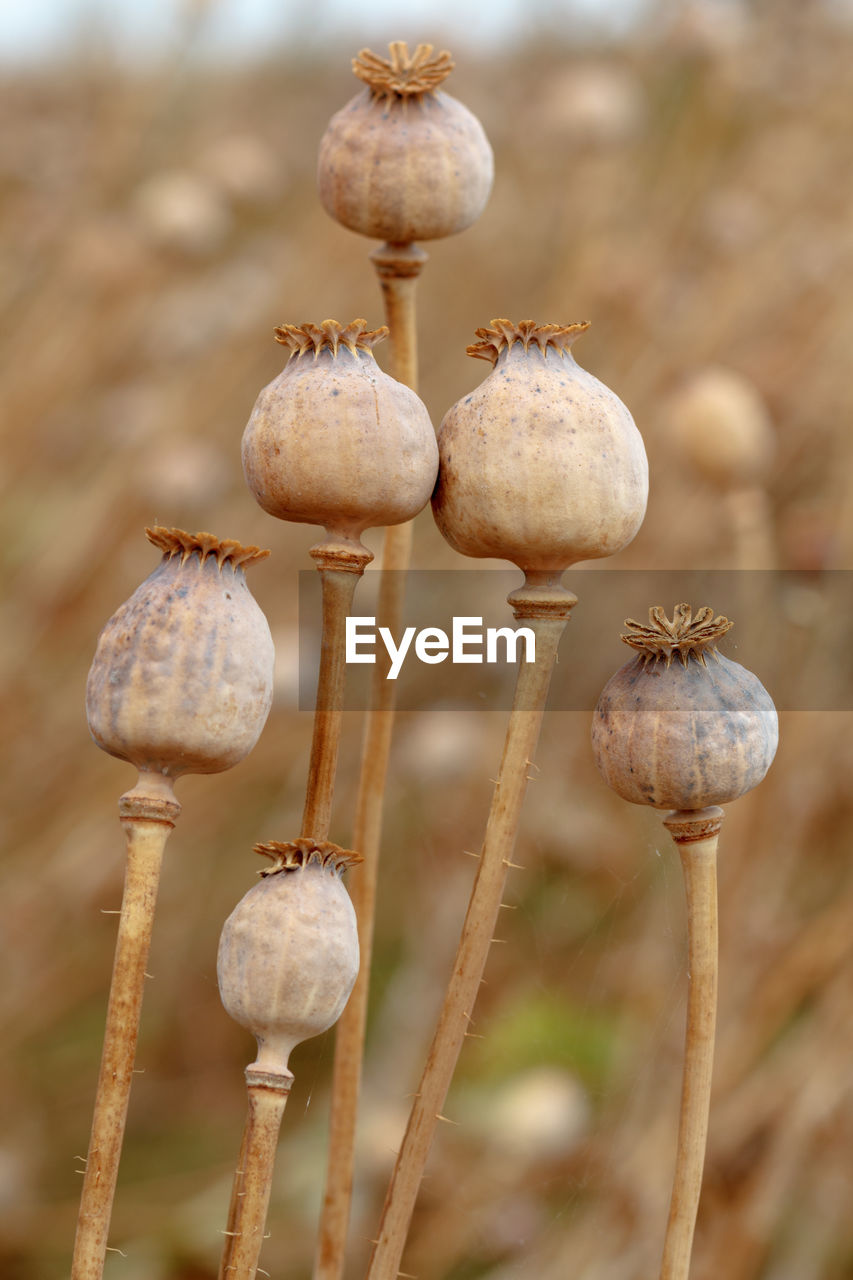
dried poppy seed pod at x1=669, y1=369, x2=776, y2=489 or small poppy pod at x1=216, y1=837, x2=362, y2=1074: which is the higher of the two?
dried poppy seed pod at x1=669, y1=369, x2=776, y2=489

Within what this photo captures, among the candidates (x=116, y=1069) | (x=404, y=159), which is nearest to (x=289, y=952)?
(x=116, y=1069)

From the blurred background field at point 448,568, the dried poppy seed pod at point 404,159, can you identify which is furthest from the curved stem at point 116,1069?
the blurred background field at point 448,568

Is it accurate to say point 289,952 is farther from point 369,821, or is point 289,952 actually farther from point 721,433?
point 721,433

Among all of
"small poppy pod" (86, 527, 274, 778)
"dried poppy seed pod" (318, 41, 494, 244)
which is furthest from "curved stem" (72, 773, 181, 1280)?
"dried poppy seed pod" (318, 41, 494, 244)
